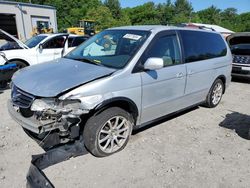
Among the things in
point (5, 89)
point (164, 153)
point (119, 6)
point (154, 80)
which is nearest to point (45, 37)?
point (5, 89)

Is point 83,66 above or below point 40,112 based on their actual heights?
above

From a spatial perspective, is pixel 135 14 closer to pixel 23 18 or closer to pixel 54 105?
pixel 23 18

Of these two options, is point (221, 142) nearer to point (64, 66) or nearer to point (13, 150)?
point (64, 66)

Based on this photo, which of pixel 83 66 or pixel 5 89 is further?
pixel 5 89

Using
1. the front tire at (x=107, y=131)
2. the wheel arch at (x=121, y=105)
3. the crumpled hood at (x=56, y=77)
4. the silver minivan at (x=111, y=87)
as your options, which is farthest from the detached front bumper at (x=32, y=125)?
the wheel arch at (x=121, y=105)

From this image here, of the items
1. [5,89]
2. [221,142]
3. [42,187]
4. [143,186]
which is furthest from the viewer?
[5,89]

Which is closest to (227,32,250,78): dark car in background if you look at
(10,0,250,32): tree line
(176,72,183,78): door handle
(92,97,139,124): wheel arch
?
(176,72,183,78): door handle

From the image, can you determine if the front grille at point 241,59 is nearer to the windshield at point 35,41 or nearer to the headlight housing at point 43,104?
the windshield at point 35,41

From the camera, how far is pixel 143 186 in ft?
9.89

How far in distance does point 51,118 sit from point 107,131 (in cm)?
84

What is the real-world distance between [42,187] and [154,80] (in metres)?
2.17

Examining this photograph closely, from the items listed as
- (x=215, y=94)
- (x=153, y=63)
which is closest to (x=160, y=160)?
(x=153, y=63)

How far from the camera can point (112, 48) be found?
4.20m

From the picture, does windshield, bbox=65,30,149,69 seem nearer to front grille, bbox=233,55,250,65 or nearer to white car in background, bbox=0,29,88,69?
white car in background, bbox=0,29,88,69
